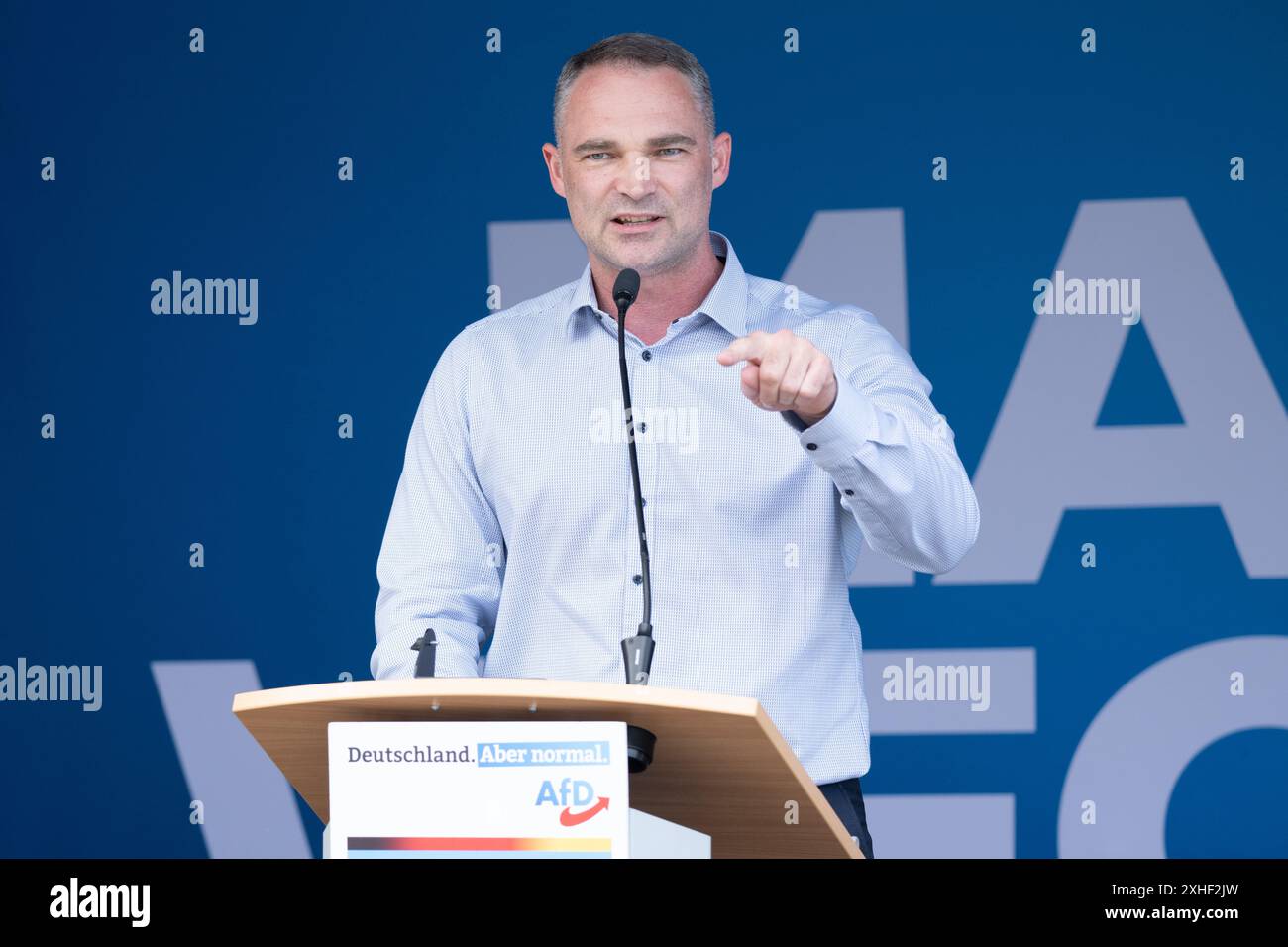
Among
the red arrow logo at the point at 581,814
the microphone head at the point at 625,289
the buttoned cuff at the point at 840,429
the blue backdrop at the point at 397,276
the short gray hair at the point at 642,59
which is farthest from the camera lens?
the blue backdrop at the point at 397,276

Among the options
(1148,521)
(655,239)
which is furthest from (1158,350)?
(655,239)

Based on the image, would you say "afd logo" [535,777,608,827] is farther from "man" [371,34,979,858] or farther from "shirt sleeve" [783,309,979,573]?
"man" [371,34,979,858]

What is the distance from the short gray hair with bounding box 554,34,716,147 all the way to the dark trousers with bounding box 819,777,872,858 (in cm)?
113

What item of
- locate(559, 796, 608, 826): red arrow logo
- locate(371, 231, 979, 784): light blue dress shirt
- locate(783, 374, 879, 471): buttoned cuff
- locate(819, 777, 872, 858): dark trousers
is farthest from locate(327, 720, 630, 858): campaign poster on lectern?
locate(819, 777, 872, 858): dark trousers

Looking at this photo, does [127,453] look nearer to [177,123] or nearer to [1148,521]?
[177,123]

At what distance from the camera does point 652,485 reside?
254cm

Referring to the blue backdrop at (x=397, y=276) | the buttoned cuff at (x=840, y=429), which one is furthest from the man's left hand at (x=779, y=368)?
the blue backdrop at (x=397, y=276)

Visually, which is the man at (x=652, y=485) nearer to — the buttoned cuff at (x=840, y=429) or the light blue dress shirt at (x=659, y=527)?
the light blue dress shirt at (x=659, y=527)

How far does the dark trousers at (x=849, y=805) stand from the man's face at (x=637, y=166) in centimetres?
89

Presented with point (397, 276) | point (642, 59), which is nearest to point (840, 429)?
point (642, 59)

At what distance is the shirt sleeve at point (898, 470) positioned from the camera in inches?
76.9

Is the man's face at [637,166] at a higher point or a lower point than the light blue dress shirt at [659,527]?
higher

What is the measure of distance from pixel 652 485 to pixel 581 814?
114 centimetres

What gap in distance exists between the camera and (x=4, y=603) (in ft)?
12.9
